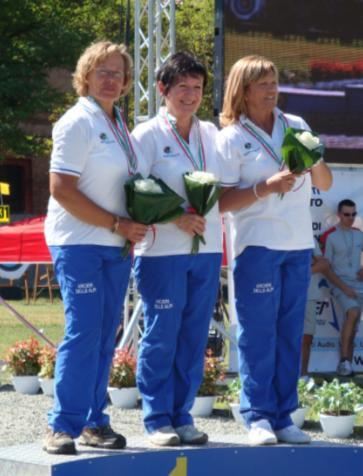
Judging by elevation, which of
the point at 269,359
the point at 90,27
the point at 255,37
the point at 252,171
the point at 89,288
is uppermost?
the point at 90,27

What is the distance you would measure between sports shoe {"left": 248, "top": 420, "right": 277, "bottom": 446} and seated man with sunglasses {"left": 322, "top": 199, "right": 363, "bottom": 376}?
4.41 metres

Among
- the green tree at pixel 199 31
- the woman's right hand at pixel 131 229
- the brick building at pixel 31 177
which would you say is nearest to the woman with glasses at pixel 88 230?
the woman's right hand at pixel 131 229

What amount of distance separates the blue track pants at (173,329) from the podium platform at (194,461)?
10.1 inches

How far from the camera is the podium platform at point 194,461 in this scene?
516cm

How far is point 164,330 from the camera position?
5.72m

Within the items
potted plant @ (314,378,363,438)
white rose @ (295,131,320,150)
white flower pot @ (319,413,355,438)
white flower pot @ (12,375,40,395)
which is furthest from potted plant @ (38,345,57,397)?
white rose @ (295,131,320,150)

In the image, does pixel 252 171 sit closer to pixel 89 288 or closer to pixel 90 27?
pixel 89 288

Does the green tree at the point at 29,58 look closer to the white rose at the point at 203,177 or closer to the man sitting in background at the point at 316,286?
the man sitting in background at the point at 316,286

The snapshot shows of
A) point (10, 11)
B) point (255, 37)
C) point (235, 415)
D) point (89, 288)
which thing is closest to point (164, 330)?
point (89, 288)

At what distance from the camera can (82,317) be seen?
17.9ft

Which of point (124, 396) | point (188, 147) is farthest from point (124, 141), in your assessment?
point (124, 396)

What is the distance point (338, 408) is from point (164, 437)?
6.60 feet

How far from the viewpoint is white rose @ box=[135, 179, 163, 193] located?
5.39 meters

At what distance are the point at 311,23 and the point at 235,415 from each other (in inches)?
145
